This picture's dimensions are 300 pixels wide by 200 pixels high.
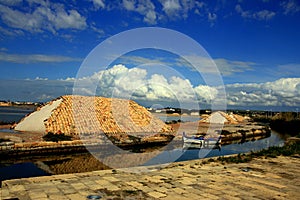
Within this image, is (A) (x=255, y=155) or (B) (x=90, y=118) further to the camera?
(B) (x=90, y=118)

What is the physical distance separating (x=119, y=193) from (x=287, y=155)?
888 centimetres

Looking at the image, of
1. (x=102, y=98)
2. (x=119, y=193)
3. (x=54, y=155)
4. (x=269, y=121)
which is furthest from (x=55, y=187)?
(x=269, y=121)

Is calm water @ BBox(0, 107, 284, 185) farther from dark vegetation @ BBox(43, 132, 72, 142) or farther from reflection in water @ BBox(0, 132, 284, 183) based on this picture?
dark vegetation @ BBox(43, 132, 72, 142)

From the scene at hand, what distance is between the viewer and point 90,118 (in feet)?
70.3

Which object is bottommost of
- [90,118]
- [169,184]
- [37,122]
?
[169,184]

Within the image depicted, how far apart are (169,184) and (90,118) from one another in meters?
15.9

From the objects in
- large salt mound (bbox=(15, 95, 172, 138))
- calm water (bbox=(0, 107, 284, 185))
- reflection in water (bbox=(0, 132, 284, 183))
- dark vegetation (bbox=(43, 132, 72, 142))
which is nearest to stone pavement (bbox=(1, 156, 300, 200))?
calm water (bbox=(0, 107, 284, 185))

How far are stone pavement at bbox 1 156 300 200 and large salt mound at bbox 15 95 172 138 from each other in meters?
12.3

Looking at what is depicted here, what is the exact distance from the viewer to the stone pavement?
5492 mm

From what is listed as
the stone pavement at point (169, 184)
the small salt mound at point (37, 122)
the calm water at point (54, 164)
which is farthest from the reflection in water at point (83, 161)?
the small salt mound at point (37, 122)

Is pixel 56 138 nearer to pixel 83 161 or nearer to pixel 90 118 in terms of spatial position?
pixel 83 161

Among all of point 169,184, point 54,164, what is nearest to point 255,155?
point 169,184

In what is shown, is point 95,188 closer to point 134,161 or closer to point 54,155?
point 134,161

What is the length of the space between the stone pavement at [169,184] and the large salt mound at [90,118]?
40.4ft
